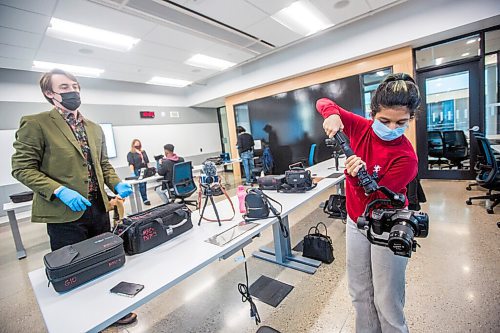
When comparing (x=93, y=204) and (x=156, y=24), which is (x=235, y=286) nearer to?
(x=93, y=204)

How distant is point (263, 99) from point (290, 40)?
2.04 m

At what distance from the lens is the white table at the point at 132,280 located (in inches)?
31.2

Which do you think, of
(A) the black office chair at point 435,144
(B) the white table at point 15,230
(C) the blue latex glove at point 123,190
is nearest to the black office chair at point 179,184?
(B) the white table at point 15,230

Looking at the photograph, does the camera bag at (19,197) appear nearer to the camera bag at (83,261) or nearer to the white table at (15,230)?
the white table at (15,230)

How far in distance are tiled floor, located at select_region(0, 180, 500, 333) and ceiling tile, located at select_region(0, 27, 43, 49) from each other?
3.18 m

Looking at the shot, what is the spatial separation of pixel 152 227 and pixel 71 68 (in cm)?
546

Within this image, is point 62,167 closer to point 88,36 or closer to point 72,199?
point 72,199

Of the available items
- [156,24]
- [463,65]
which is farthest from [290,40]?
[463,65]

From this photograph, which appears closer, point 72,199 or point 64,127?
point 72,199

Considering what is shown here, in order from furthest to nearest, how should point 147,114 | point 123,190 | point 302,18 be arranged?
point 147,114
point 302,18
point 123,190

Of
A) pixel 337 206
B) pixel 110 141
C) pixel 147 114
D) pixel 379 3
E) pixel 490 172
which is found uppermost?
pixel 379 3

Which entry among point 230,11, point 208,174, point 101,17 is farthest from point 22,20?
point 208,174

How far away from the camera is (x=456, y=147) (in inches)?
175

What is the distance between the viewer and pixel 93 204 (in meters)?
1.36
